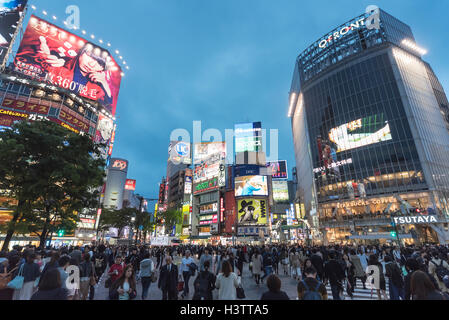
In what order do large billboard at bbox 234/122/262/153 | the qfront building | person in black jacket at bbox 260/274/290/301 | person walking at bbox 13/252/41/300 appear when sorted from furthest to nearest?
large billboard at bbox 234/122/262/153 < the qfront building < person walking at bbox 13/252/41/300 < person in black jacket at bbox 260/274/290/301

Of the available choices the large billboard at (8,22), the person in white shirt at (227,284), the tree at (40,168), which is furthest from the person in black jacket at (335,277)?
the large billboard at (8,22)

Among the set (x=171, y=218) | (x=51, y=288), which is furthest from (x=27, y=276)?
(x=171, y=218)

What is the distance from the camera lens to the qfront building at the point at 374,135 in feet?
149

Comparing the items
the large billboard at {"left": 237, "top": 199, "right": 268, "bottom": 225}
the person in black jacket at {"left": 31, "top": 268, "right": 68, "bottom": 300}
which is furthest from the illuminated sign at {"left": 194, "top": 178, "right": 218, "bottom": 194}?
the person in black jacket at {"left": 31, "top": 268, "right": 68, "bottom": 300}

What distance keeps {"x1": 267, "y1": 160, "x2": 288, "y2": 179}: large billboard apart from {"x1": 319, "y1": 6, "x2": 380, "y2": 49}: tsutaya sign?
48.2m

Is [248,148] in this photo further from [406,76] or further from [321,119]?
[406,76]

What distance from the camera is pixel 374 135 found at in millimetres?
51906

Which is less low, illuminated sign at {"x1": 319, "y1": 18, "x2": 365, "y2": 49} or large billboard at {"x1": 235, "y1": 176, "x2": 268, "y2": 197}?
illuminated sign at {"x1": 319, "y1": 18, "x2": 365, "y2": 49}

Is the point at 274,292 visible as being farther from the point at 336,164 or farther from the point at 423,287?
the point at 336,164

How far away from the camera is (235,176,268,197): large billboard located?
57.0 metres

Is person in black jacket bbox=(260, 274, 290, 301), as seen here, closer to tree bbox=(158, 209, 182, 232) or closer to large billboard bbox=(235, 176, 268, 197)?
large billboard bbox=(235, 176, 268, 197)

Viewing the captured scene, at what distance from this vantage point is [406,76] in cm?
5300

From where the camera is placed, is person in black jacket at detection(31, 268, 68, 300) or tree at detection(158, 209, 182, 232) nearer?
person in black jacket at detection(31, 268, 68, 300)
